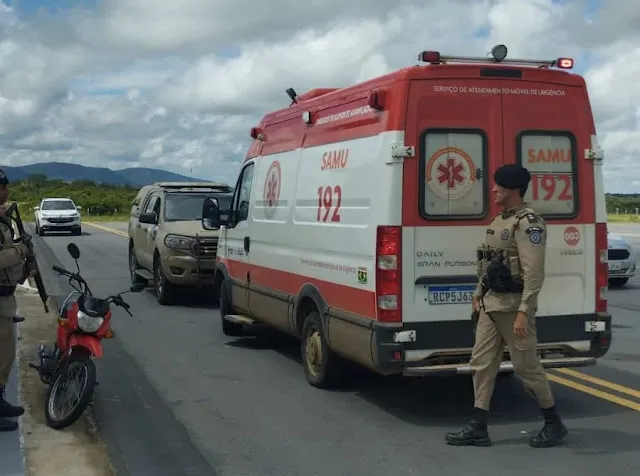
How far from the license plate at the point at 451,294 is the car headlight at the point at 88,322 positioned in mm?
2514

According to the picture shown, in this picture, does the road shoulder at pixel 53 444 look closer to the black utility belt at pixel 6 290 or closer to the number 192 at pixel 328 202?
the black utility belt at pixel 6 290

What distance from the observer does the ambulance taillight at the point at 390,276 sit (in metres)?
6.49

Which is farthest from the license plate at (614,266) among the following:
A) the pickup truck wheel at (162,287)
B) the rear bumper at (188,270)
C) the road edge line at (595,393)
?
the road edge line at (595,393)

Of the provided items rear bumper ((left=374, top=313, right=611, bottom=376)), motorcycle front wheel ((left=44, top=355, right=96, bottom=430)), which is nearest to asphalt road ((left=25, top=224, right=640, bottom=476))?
motorcycle front wheel ((left=44, top=355, right=96, bottom=430))

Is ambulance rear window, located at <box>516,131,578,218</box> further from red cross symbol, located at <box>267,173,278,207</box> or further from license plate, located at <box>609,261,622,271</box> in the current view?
license plate, located at <box>609,261,622,271</box>

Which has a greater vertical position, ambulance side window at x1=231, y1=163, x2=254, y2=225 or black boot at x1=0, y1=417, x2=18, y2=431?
ambulance side window at x1=231, y1=163, x2=254, y2=225

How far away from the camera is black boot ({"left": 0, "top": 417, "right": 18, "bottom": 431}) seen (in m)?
6.27

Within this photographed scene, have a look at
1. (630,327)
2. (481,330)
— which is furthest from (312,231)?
(630,327)

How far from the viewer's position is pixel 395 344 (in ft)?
21.2

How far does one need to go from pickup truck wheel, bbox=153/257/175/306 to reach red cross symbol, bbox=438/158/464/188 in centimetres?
788

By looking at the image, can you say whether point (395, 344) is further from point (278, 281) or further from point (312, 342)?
point (278, 281)

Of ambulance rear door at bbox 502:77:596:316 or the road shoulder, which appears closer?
the road shoulder

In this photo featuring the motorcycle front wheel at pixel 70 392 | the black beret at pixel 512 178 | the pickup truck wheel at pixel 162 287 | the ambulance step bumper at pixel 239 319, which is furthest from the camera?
the pickup truck wheel at pixel 162 287

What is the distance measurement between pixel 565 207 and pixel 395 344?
178cm
